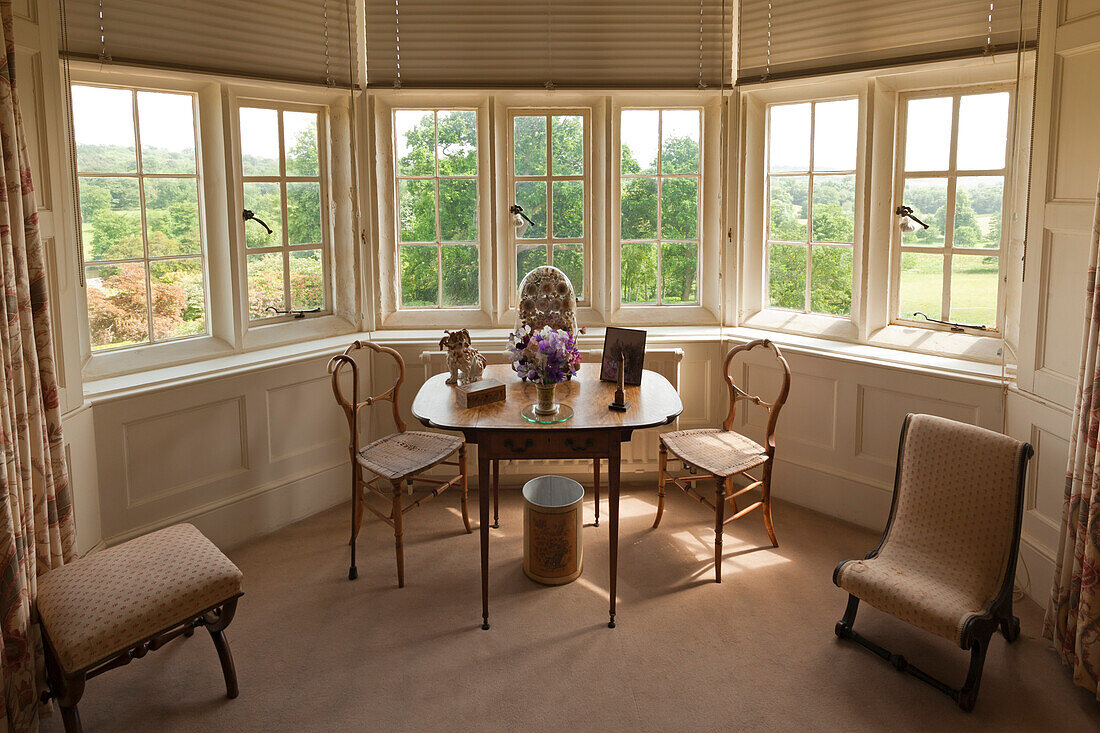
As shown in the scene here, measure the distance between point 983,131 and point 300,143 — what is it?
371 centimetres

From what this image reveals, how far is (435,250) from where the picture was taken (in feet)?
16.7

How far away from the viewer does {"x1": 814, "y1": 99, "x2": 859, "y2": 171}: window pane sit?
15.0 ft

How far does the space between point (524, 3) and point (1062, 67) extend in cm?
281

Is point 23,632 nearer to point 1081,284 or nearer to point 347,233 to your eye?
point 347,233

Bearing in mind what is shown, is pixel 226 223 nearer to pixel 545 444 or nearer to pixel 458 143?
pixel 458 143

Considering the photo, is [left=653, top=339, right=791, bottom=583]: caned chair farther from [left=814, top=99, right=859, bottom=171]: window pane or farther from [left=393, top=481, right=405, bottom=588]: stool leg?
[left=393, top=481, right=405, bottom=588]: stool leg

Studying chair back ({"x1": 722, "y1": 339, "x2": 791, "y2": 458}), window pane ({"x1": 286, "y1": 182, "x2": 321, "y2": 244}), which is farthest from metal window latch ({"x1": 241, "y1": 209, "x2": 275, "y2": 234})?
chair back ({"x1": 722, "y1": 339, "x2": 791, "y2": 458})

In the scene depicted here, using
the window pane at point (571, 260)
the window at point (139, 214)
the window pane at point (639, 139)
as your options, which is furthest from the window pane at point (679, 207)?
the window at point (139, 214)

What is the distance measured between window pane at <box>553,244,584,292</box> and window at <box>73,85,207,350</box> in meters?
2.09

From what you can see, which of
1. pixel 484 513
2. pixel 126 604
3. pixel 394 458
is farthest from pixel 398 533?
pixel 126 604

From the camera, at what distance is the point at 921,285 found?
4473 mm

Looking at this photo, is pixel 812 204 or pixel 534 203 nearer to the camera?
pixel 812 204

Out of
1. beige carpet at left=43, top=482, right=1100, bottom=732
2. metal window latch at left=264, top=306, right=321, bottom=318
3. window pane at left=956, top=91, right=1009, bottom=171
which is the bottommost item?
beige carpet at left=43, top=482, right=1100, bottom=732

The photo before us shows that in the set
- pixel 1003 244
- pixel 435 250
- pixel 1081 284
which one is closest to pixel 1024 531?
pixel 1081 284
